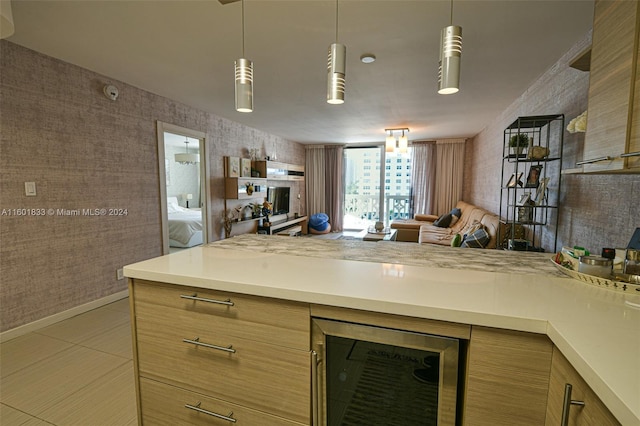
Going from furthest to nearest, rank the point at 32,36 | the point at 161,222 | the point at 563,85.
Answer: the point at 161,222
the point at 563,85
the point at 32,36

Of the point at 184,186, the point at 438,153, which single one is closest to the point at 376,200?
the point at 438,153

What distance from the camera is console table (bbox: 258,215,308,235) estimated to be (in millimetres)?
5621

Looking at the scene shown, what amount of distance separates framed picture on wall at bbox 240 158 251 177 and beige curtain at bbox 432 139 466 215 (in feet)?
13.6

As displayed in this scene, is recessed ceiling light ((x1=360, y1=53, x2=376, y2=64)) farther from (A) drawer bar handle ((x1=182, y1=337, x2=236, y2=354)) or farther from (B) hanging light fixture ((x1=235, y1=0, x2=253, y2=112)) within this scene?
(A) drawer bar handle ((x1=182, y1=337, x2=236, y2=354))

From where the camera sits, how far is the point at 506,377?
0.79 meters

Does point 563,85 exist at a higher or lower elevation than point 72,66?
lower

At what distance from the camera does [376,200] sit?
7418 mm

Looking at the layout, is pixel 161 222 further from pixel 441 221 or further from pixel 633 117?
pixel 441 221

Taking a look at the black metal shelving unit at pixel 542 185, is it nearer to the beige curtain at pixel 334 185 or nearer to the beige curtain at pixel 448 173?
the beige curtain at pixel 448 173

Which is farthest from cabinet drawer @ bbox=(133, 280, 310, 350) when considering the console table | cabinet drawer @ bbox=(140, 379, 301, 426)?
the console table

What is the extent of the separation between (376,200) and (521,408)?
6744 millimetres

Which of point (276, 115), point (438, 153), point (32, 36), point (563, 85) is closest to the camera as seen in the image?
point (32, 36)

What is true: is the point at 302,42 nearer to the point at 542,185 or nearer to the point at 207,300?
the point at 207,300

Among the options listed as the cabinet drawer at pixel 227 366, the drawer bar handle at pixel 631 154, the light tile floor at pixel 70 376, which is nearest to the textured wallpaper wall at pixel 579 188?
the drawer bar handle at pixel 631 154
